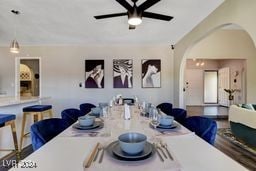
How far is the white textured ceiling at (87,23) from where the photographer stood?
304cm

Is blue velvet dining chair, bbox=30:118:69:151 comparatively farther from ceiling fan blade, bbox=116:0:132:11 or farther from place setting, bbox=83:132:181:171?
ceiling fan blade, bbox=116:0:132:11

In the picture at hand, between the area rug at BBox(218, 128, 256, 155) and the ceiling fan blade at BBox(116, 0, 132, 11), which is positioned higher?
the ceiling fan blade at BBox(116, 0, 132, 11)

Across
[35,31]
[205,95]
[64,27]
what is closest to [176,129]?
[64,27]

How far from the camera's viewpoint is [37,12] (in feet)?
11.0

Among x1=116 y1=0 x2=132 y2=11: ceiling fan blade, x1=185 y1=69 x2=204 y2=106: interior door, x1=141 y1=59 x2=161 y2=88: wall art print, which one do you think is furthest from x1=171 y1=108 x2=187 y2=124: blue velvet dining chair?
x1=185 y1=69 x2=204 y2=106: interior door

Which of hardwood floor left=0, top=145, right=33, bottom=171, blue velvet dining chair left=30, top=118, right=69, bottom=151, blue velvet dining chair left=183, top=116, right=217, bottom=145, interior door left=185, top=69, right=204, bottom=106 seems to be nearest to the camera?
blue velvet dining chair left=30, top=118, right=69, bottom=151

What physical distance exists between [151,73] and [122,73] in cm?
85

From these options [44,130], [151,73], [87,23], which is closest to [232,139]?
[151,73]

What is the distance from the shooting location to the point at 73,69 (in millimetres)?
5707

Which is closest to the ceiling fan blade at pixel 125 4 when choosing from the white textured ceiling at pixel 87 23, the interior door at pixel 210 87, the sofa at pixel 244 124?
the white textured ceiling at pixel 87 23

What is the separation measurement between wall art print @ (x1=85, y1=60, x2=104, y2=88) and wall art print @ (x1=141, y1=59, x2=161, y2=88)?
47.4 inches

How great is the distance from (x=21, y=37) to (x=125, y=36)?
2.63m

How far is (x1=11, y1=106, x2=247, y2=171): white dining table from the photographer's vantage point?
0.92 m

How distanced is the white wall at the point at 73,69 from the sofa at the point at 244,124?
2.26 m
